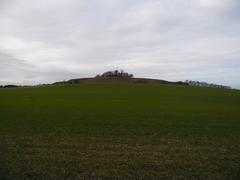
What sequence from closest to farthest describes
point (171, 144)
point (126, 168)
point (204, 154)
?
point (126, 168), point (204, 154), point (171, 144)

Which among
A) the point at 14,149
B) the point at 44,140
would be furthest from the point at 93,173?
the point at 44,140

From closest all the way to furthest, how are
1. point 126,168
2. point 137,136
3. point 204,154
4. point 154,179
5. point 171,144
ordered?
point 154,179
point 126,168
point 204,154
point 171,144
point 137,136

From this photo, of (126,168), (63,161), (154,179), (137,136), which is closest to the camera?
(154,179)

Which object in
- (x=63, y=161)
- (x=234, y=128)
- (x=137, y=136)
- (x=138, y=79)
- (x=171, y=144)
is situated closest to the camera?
(x=63, y=161)

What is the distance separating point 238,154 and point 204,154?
1.25 meters

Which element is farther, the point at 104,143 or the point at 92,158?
the point at 104,143

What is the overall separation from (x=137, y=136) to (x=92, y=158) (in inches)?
170

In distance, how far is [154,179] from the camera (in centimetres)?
736

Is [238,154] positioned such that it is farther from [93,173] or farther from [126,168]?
[93,173]

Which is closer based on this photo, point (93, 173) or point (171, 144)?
point (93, 173)

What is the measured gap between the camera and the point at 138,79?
315 feet

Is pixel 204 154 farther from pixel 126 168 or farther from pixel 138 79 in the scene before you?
pixel 138 79

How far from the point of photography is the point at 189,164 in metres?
8.66

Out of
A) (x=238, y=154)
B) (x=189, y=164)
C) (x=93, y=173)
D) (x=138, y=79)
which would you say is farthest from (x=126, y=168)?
(x=138, y=79)
